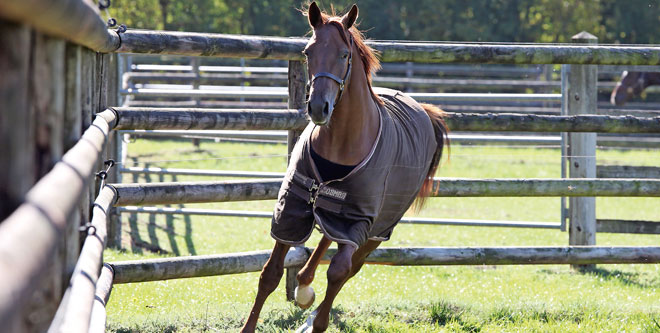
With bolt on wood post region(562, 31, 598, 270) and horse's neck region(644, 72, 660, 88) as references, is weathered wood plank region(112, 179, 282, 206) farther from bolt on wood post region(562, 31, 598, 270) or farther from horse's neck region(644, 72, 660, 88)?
horse's neck region(644, 72, 660, 88)

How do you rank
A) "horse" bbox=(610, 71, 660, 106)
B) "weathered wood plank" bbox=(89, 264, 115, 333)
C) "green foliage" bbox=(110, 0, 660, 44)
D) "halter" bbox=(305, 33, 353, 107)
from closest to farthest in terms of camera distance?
"weathered wood plank" bbox=(89, 264, 115, 333) → "halter" bbox=(305, 33, 353, 107) → "horse" bbox=(610, 71, 660, 106) → "green foliage" bbox=(110, 0, 660, 44)

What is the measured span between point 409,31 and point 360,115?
2681 centimetres

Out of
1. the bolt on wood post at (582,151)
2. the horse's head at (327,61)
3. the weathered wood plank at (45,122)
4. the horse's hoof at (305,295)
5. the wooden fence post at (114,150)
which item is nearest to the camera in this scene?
the weathered wood plank at (45,122)

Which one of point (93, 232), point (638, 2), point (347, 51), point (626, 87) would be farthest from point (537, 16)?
point (93, 232)

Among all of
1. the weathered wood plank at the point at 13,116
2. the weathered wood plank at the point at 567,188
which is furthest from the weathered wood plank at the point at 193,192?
the weathered wood plank at the point at 13,116

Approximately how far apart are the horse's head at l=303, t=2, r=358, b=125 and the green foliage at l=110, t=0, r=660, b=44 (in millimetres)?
22476

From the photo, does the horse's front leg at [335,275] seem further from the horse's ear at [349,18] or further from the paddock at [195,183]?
the horse's ear at [349,18]

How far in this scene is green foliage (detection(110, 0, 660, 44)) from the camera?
2662 centimetres

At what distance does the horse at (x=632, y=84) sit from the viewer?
14219 millimetres

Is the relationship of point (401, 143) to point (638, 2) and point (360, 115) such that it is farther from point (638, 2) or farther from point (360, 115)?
point (638, 2)

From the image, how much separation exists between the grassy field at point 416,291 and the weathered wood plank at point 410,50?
3.35 ft

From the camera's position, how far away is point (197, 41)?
432 cm

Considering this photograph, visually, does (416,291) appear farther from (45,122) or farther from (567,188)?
(45,122)

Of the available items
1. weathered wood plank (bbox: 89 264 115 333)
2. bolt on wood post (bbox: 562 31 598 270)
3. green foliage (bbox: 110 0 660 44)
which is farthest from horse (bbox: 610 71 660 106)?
weathered wood plank (bbox: 89 264 115 333)
